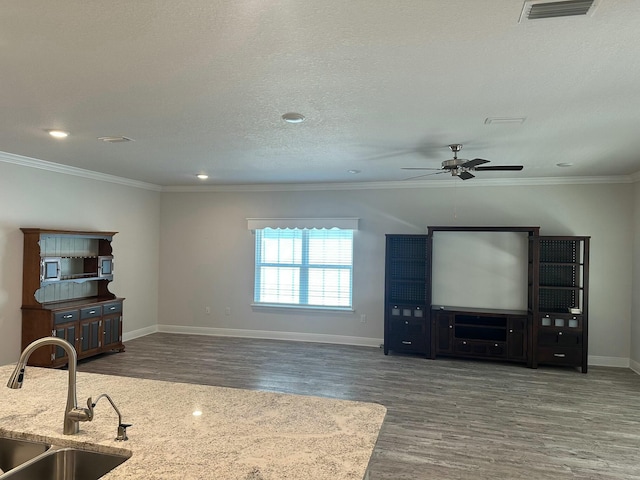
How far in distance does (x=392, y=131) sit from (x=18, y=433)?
3.20 meters

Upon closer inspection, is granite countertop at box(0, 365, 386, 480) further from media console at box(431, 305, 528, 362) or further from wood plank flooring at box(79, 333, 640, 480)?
media console at box(431, 305, 528, 362)

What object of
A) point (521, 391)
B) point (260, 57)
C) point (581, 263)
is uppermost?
point (260, 57)

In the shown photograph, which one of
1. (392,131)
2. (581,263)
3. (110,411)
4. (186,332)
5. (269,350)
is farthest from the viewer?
(186,332)

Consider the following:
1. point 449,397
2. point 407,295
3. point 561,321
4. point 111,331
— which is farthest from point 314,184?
point 561,321

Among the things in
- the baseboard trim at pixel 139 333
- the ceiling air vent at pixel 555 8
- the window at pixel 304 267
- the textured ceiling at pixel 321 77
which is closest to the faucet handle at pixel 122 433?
the textured ceiling at pixel 321 77

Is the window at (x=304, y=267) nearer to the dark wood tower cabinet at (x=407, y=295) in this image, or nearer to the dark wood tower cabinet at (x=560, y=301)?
the dark wood tower cabinet at (x=407, y=295)

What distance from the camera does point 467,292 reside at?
628 cm

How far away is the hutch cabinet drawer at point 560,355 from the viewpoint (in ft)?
18.0

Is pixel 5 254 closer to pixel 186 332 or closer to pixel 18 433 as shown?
pixel 186 332

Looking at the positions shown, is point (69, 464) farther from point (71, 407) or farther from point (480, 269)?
point (480, 269)

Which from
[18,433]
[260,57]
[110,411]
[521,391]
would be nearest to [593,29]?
[260,57]

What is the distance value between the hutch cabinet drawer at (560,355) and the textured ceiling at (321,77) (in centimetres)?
262

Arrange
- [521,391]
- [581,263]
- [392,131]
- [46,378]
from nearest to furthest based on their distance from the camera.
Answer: [46,378] → [392,131] → [521,391] → [581,263]

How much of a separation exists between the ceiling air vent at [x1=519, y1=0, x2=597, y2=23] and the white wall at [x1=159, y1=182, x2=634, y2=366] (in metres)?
4.66
